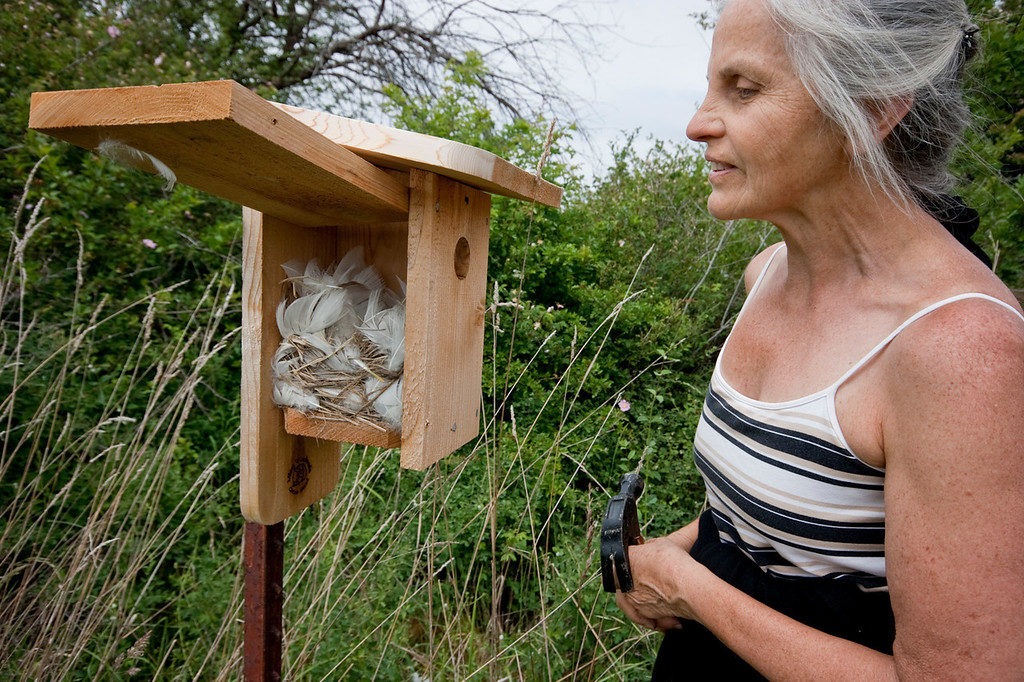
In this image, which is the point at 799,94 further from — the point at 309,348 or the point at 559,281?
the point at 559,281

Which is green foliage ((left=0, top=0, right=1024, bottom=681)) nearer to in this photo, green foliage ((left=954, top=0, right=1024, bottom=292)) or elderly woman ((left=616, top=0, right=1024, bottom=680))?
green foliage ((left=954, top=0, right=1024, bottom=292))

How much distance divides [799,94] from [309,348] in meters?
0.94

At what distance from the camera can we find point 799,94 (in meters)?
0.96

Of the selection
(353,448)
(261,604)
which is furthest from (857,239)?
(353,448)

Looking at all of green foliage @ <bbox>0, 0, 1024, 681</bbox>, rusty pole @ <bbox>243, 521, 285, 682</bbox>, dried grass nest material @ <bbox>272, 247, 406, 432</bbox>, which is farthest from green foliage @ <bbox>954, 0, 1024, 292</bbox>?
rusty pole @ <bbox>243, 521, 285, 682</bbox>

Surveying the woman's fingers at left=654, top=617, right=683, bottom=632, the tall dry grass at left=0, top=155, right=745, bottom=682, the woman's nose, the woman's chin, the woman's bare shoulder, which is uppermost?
the woman's nose

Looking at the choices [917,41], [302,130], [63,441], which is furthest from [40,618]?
[917,41]

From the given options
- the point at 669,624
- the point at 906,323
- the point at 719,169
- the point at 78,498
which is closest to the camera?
the point at 906,323

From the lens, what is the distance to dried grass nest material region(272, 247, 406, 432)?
124 cm

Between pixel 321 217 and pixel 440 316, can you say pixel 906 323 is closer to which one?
pixel 440 316

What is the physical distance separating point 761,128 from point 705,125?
10 centimetres

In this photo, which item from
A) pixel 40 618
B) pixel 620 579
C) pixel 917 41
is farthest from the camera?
pixel 40 618

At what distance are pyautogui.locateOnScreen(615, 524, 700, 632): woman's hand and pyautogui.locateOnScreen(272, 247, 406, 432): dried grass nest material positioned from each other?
51cm

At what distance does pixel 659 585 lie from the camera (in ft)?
3.71
